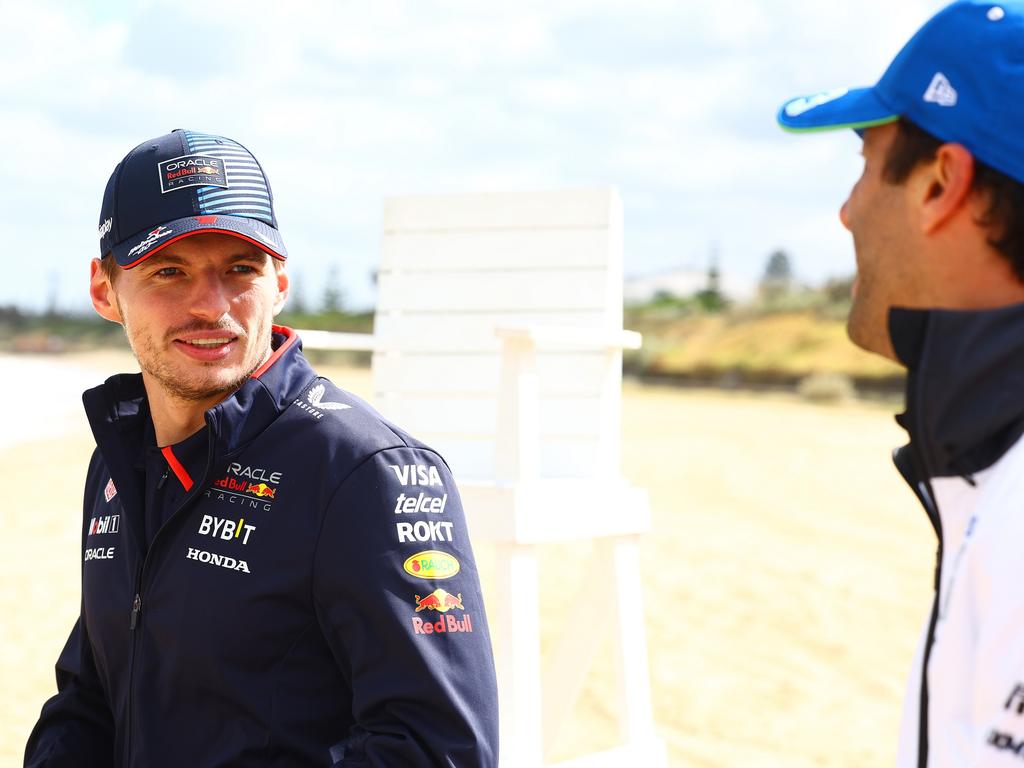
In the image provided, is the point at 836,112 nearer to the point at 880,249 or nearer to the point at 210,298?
the point at 880,249

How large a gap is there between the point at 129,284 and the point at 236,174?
0.84 feet

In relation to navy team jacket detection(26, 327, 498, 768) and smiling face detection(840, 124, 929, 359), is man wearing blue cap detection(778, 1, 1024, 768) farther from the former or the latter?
navy team jacket detection(26, 327, 498, 768)

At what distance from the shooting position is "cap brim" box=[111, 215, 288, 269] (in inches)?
73.5

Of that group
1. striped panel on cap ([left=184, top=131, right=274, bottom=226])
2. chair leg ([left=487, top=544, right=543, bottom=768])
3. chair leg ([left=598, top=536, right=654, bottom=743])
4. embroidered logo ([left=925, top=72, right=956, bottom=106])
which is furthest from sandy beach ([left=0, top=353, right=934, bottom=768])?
embroidered logo ([left=925, top=72, right=956, bottom=106])

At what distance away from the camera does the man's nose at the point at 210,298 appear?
1.92 meters

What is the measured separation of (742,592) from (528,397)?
3574 mm

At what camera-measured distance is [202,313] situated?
1922 mm

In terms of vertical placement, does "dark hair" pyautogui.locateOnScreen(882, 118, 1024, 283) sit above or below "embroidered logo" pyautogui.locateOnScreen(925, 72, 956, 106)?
below

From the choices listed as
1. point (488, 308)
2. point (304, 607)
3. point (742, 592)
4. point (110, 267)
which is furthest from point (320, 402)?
point (742, 592)

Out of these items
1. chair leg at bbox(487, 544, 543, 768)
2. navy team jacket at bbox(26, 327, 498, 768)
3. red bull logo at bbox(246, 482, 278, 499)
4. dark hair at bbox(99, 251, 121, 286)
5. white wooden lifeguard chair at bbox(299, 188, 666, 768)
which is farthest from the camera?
white wooden lifeguard chair at bbox(299, 188, 666, 768)

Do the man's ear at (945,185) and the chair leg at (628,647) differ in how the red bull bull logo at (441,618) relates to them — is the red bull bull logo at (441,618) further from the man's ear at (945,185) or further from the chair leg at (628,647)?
the chair leg at (628,647)

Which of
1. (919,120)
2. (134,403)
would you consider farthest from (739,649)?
(919,120)

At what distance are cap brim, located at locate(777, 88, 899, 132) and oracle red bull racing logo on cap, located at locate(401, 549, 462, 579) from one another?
72cm

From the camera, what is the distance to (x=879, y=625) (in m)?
6.06
